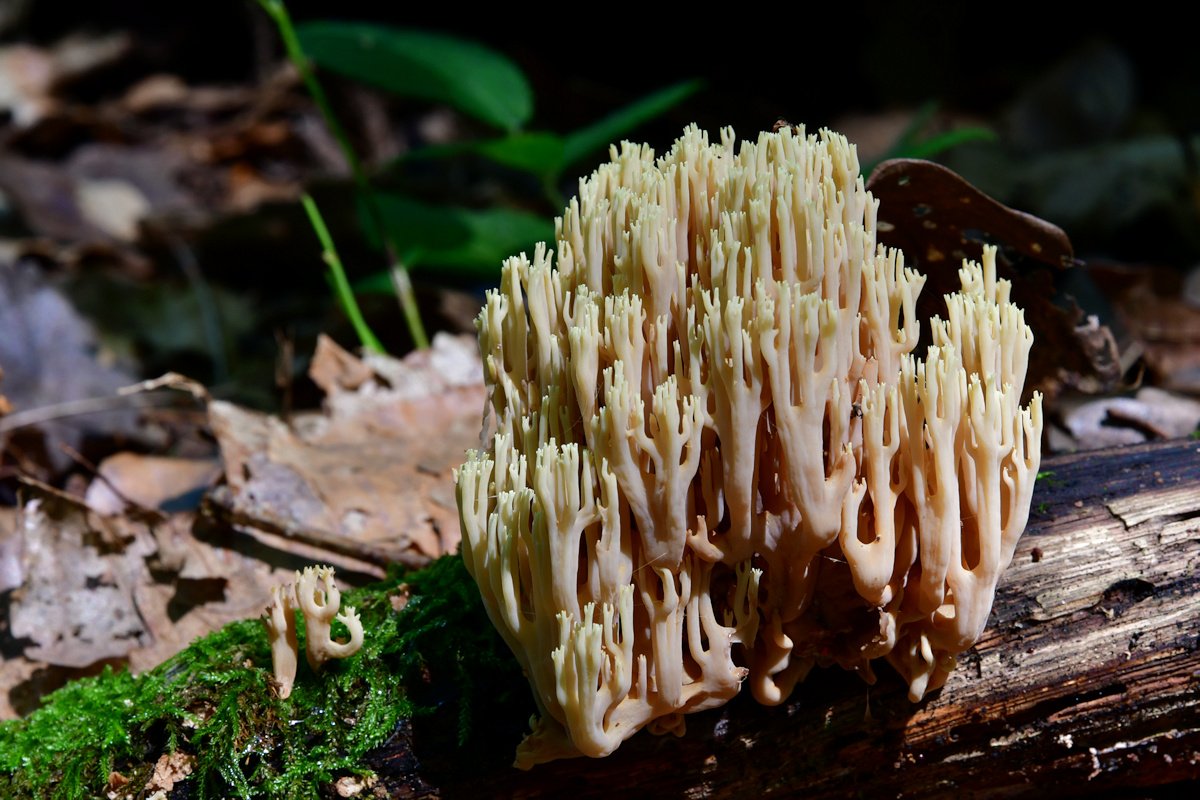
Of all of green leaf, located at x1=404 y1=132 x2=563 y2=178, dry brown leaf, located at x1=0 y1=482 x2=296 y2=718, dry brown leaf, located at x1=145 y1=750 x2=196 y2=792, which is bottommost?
dry brown leaf, located at x1=0 y1=482 x2=296 y2=718

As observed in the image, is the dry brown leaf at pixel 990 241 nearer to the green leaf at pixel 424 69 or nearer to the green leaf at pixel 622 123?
the green leaf at pixel 622 123

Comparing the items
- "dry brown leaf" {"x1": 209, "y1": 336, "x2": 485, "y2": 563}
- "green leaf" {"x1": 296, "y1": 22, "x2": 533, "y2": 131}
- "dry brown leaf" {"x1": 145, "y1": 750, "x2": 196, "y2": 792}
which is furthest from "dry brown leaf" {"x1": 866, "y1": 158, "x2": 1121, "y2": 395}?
"dry brown leaf" {"x1": 145, "y1": 750, "x2": 196, "y2": 792}

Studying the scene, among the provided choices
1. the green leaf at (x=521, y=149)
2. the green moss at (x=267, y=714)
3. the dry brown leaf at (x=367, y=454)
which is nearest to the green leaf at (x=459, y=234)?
the green leaf at (x=521, y=149)

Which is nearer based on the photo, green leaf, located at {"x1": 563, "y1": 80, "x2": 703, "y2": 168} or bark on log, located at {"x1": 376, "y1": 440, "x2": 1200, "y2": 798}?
bark on log, located at {"x1": 376, "y1": 440, "x2": 1200, "y2": 798}

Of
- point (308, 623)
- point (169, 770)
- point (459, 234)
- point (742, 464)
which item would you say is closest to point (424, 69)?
point (459, 234)

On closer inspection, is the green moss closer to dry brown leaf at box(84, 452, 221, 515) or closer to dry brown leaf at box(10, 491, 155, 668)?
dry brown leaf at box(10, 491, 155, 668)

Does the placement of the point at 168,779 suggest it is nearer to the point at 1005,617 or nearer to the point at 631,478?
the point at 631,478

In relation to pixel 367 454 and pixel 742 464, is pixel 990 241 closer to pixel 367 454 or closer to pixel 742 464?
pixel 742 464
